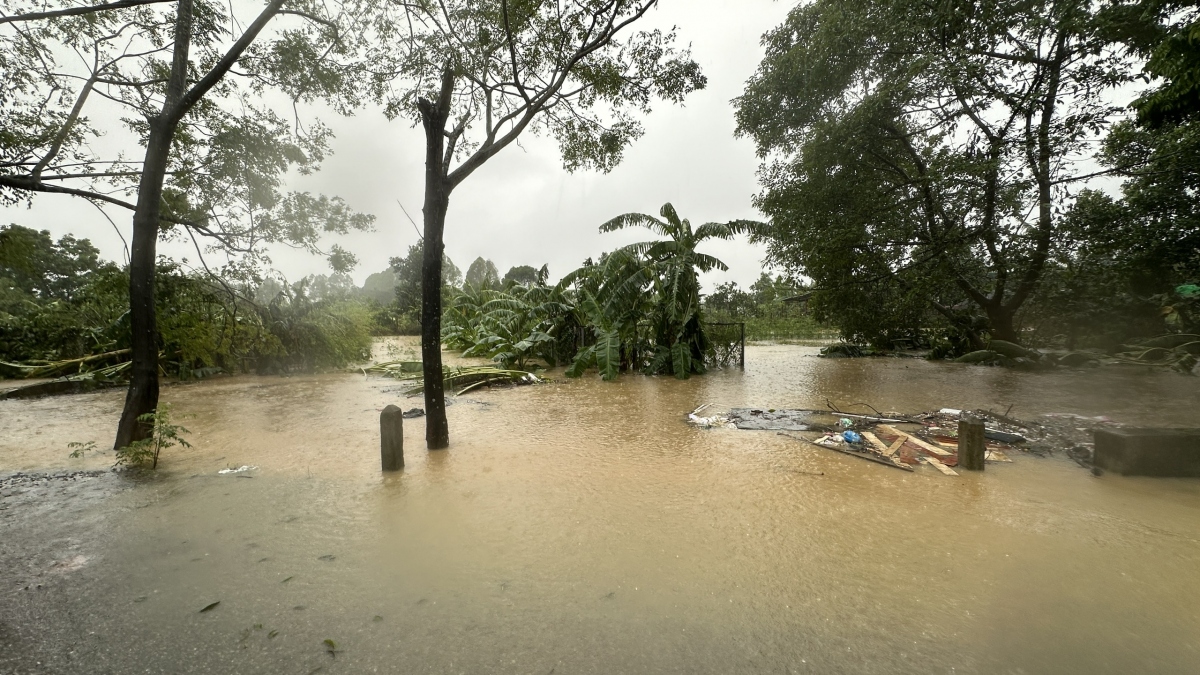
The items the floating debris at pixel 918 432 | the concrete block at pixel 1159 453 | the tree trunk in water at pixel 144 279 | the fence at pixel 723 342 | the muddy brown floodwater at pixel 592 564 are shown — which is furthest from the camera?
the fence at pixel 723 342

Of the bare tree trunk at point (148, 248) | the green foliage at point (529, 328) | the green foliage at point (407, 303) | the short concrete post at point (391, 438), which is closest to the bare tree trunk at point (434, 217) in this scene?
the short concrete post at point (391, 438)

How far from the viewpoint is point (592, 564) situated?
3.31 metres

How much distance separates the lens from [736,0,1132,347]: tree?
996 centimetres

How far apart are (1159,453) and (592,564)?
5.90 meters

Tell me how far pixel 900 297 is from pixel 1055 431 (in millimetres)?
10078

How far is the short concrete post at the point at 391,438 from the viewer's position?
532cm

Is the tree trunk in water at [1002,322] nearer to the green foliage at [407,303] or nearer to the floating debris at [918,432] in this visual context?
the floating debris at [918,432]

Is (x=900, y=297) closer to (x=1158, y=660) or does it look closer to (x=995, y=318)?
(x=995, y=318)

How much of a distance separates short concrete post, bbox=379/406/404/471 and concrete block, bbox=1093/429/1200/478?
→ 7.68 meters

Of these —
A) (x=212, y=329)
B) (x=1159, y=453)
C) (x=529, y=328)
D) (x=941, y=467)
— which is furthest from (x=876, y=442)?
(x=212, y=329)

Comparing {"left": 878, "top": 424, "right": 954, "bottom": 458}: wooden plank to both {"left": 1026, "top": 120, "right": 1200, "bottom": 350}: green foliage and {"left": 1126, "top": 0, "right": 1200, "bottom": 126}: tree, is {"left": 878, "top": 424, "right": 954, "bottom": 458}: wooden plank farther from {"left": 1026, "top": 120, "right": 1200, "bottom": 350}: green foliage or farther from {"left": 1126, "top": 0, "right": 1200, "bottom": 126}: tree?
{"left": 1026, "top": 120, "right": 1200, "bottom": 350}: green foliage

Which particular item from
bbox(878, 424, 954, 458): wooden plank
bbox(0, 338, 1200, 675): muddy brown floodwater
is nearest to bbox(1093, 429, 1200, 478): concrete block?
bbox(0, 338, 1200, 675): muddy brown floodwater

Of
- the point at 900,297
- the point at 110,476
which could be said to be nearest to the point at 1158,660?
the point at 110,476

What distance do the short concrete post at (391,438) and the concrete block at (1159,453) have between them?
7.68m
